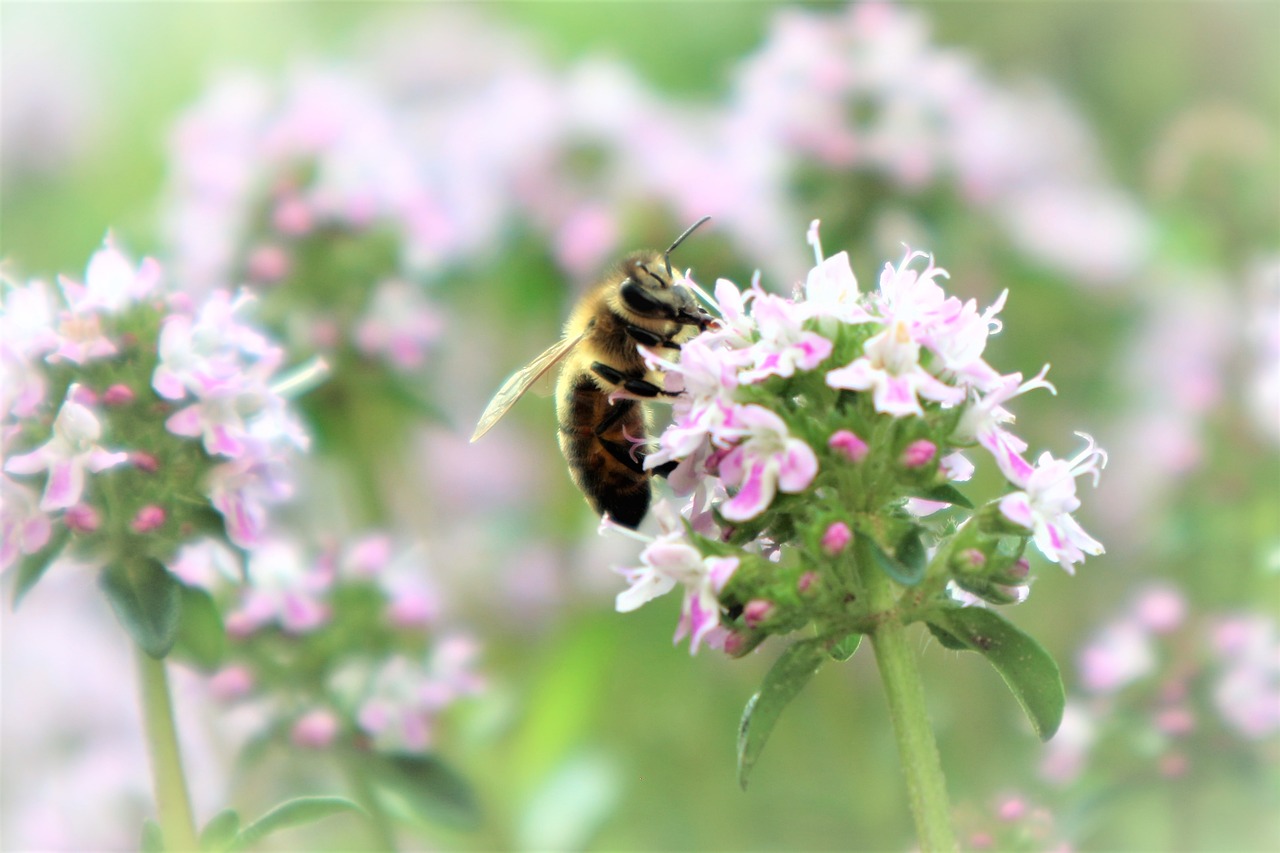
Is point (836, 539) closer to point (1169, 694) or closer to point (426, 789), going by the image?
point (426, 789)

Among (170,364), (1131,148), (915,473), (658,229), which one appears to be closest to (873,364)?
(915,473)

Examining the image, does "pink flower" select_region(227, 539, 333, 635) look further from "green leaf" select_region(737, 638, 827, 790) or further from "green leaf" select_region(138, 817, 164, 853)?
"green leaf" select_region(737, 638, 827, 790)

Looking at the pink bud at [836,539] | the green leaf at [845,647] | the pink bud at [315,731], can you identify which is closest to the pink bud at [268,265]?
the pink bud at [315,731]

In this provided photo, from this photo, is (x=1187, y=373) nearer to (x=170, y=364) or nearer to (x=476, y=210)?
(x=476, y=210)

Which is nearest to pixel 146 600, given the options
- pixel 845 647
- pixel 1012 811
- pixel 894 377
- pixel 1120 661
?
pixel 845 647

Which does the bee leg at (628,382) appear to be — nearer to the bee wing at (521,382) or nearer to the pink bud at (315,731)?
the bee wing at (521,382)

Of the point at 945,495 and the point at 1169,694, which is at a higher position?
the point at 945,495

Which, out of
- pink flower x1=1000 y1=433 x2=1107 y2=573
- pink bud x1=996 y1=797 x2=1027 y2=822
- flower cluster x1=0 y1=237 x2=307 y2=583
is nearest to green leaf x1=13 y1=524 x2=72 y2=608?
flower cluster x1=0 y1=237 x2=307 y2=583
